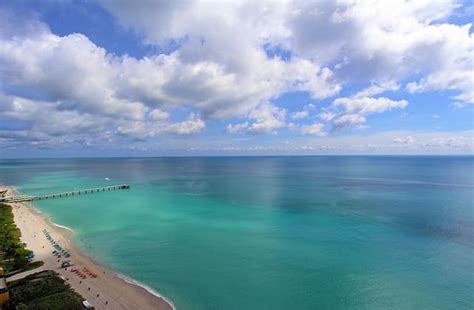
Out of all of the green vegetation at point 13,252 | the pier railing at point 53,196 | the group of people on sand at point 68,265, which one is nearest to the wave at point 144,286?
the group of people on sand at point 68,265

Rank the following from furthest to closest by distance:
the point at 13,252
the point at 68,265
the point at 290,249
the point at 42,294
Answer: the point at 290,249 → the point at 13,252 → the point at 68,265 → the point at 42,294

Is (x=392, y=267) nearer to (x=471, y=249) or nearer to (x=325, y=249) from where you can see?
(x=325, y=249)

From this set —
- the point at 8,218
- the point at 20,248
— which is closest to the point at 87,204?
the point at 8,218

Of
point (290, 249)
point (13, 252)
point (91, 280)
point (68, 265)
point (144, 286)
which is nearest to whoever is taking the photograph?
point (144, 286)

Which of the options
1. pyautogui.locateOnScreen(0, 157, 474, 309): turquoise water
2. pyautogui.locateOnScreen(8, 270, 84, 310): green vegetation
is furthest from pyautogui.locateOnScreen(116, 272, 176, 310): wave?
pyautogui.locateOnScreen(8, 270, 84, 310): green vegetation

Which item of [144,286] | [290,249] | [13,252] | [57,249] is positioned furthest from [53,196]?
[290,249]

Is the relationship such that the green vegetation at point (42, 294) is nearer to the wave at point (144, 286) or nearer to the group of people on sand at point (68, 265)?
the group of people on sand at point (68, 265)

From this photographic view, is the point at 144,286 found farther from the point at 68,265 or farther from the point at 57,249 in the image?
the point at 57,249
